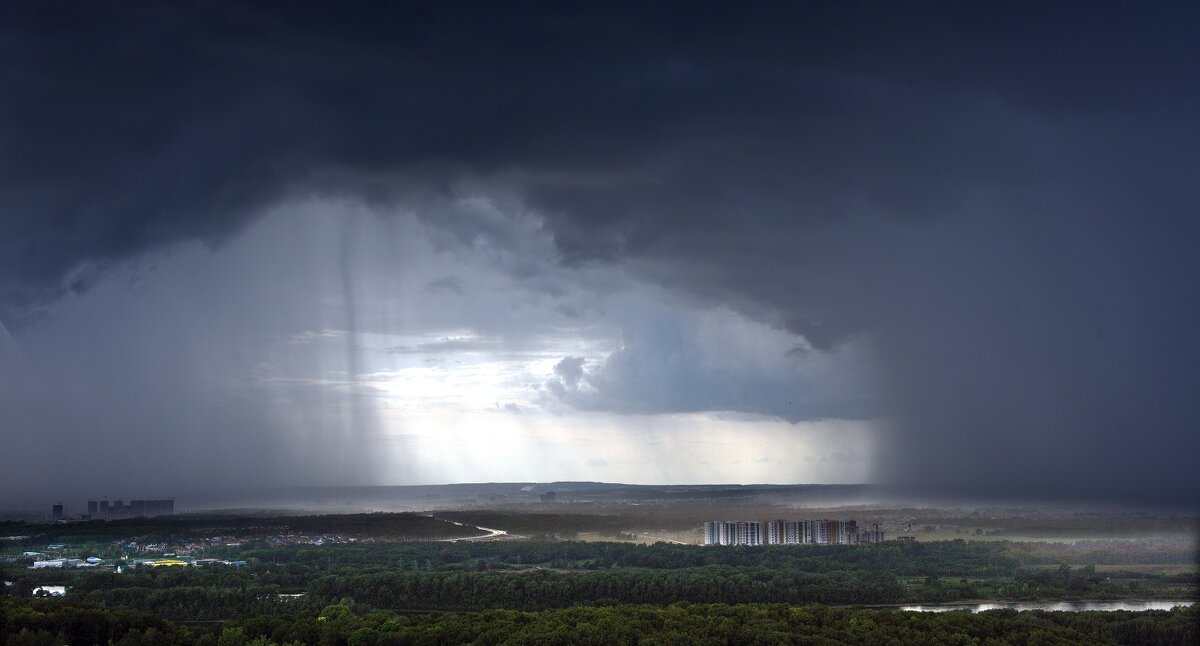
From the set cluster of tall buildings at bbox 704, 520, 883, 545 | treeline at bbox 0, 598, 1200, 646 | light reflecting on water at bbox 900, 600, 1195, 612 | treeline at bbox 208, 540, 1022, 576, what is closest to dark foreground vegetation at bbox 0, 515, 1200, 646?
treeline at bbox 0, 598, 1200, 646

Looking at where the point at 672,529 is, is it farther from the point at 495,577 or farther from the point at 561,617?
the point at 561,617

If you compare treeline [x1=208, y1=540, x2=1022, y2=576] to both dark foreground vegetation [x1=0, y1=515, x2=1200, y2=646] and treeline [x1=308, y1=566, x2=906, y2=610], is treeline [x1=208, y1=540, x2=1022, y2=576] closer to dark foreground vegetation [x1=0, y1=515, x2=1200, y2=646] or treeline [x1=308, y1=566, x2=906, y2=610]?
dark foreground vegetation [x1=0, y1=515, x2=1200, y2=646]

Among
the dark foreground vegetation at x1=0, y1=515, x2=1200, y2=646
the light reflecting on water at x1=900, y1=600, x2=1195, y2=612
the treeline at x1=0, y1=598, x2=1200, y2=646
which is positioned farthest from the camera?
the light reflecting on water at x1=900, y1=600, x2=1195, y2=612

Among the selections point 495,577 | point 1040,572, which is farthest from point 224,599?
point 1040,572

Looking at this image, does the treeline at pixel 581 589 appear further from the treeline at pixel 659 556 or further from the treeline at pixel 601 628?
the treeline at pixel 601 628

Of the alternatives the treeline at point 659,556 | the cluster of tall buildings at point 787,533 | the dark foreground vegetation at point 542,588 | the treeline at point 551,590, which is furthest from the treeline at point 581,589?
the cluster of tall buildings at point 787,533
